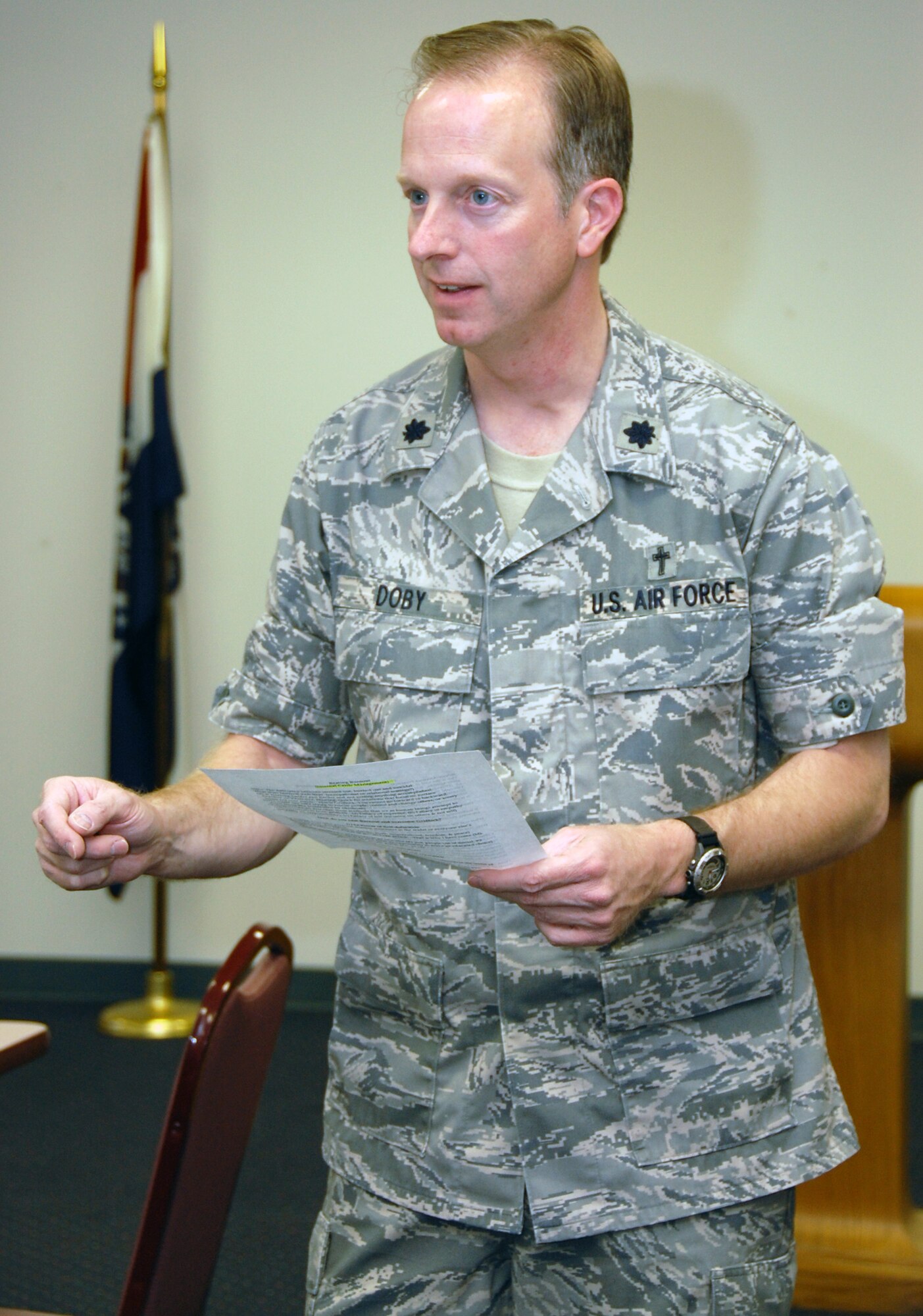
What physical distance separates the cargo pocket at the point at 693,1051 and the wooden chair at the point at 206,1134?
1.09ft

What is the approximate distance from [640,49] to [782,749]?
2.89 meters

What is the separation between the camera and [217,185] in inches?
153

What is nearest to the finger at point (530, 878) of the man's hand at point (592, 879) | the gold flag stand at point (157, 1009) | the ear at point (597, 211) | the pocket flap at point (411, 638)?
the man's hand at point (592, 879)

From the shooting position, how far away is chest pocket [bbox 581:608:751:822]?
127 cm

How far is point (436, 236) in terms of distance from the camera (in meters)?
1.21

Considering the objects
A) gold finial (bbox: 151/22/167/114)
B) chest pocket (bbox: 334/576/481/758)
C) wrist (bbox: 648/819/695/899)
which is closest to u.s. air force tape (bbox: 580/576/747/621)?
chest pocket (bbox: 334/576/481/758)

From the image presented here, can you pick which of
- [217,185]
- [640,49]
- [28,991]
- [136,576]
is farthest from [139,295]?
[28,991]

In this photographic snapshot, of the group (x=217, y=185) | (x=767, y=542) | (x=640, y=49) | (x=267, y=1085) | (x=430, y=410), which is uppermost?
(x=640, y=49)

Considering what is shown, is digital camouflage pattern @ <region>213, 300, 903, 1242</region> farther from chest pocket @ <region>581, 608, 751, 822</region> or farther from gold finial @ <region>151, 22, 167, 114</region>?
gold finial @ <region>151, 22, 167, 114</region>

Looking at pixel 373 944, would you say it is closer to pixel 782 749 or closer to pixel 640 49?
pixel 782 749

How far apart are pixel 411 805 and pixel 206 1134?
16.0 inches

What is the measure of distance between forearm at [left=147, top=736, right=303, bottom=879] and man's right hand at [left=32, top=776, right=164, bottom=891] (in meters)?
0.03

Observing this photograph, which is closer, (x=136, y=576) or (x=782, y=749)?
(x=782, y=749)

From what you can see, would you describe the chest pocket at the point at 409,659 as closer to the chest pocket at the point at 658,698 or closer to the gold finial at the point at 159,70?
the chest pocket at the point at 658,698
